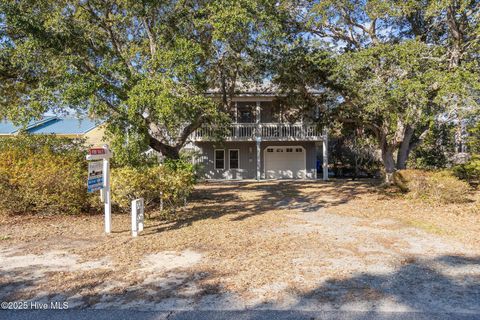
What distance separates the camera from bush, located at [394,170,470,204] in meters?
10.4

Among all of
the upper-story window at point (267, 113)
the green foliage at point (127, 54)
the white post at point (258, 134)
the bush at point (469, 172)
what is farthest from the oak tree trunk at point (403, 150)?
the upper-story window at point (267, 113)

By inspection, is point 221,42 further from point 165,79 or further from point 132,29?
point 132,29

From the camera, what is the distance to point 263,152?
74.0ft

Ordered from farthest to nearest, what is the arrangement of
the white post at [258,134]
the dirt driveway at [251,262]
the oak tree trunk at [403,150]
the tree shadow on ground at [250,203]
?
the white post at [258,134] → the oak tree trunk at [403,150] → the tree shadow on ground at [250,203] → the dirt driveway at [251,262]

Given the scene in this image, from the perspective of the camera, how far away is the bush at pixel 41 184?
846 centimetres

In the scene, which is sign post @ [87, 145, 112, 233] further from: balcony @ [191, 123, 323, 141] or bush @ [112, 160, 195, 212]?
balcony @ [191, 123, 323, 141]

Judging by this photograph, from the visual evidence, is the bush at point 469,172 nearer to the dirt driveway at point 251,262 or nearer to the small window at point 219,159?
the dirt driveway at point 251,262

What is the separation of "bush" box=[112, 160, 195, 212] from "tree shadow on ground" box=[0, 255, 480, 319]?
296 cm

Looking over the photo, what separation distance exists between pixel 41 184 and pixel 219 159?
47.2 ft

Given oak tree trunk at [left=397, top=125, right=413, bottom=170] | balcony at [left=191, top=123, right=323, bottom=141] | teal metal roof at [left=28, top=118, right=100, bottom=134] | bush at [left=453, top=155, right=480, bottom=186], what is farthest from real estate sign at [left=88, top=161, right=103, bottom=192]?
teal metal roof at [left=28, top=118, right=100, bottom=134]

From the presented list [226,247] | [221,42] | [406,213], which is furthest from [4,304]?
[406,213]

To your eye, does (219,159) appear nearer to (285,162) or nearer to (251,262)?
(285,162)

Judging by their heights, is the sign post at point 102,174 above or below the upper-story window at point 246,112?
below

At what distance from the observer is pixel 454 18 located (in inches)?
400
